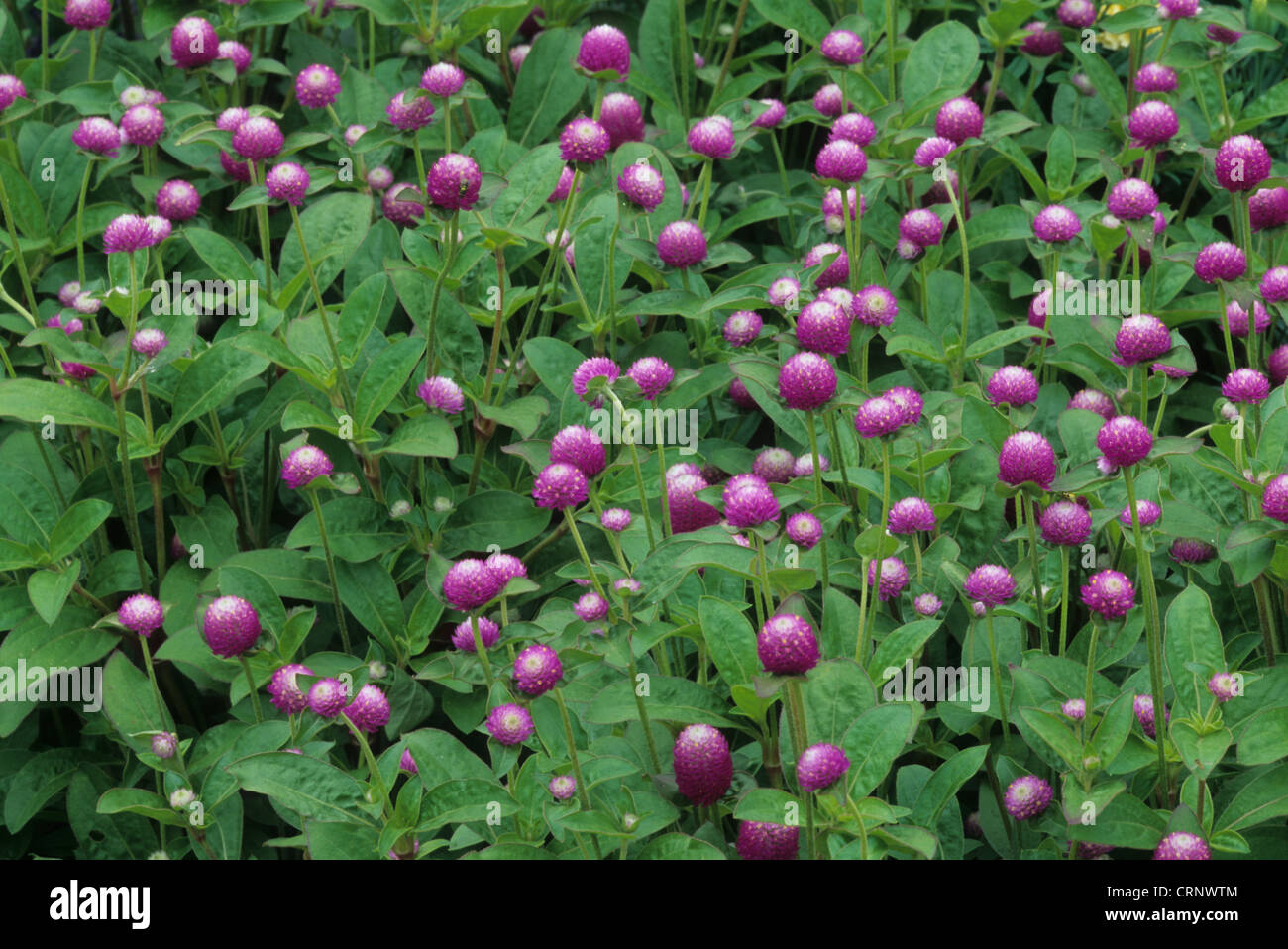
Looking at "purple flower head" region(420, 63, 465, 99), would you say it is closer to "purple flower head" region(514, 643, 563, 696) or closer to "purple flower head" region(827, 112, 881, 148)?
"purple flower head" region(827, 112, 881, 148)

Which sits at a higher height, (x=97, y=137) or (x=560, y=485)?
(x=97, y=137)

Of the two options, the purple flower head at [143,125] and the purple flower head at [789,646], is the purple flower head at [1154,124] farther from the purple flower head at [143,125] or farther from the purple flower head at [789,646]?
the purple flower head at [143,125]

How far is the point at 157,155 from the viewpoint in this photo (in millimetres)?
3371

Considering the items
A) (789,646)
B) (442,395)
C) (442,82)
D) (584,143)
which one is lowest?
(789,646)

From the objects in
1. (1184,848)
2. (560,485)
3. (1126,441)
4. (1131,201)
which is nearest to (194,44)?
(560,485)

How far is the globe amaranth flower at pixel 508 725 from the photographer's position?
1.92 metres

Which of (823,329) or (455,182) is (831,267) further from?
(455,182)

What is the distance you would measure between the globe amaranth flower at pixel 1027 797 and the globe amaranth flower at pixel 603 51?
1.48 metres

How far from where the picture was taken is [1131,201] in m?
2.49

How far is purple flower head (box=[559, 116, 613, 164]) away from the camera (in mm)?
2377

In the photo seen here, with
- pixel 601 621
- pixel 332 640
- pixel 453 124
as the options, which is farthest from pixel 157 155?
Answer: pixel 601 621

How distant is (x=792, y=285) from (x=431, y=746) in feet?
3.36

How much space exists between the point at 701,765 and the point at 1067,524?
62 centimetres

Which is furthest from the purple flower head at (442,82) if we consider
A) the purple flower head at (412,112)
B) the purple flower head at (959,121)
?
the purple flower head at (959,121)
